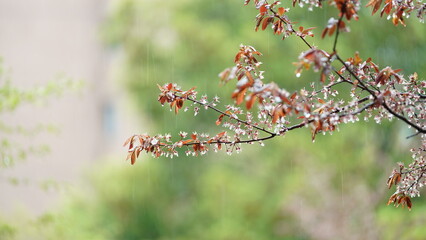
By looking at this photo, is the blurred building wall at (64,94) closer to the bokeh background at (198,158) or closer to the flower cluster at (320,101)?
the bokeh background at (198,158)

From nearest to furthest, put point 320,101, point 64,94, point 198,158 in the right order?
point 320,101 < point 198,158 < point 64,94

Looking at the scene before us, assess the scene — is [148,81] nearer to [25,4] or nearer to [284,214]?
[284,214]

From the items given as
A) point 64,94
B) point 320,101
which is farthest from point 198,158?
point 320,101

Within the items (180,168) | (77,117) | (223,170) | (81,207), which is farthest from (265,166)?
(77,117)

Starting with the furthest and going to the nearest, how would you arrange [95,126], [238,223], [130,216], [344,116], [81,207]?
[95,126] < [130,216] < [81,207] < [238,223] < [344,116]

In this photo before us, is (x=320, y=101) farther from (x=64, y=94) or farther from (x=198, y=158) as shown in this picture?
(x=64, y=94)

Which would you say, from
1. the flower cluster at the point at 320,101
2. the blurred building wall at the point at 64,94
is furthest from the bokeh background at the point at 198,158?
the flower cluster at the point at 320,101
